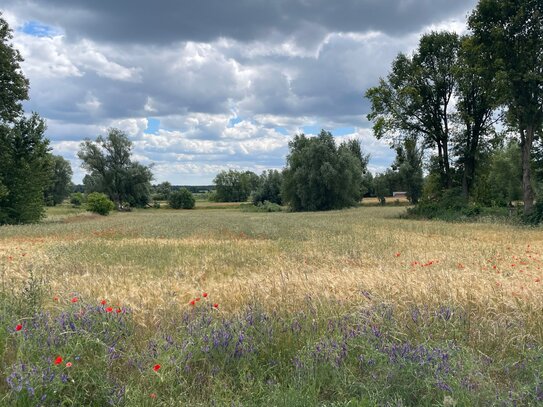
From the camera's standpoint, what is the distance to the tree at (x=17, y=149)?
33125mm

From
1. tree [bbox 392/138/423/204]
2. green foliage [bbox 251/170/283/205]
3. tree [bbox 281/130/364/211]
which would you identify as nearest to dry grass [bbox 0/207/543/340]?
tree [bbox 281/130/364/211]

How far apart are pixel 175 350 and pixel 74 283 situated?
468 centimetres

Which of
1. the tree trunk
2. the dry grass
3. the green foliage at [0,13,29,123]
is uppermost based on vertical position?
the green foliage at [0,13,29,123]

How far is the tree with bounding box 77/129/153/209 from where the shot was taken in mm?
89750

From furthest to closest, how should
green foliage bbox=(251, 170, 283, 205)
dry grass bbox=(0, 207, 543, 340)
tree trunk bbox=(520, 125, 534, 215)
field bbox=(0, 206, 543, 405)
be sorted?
green foliage bbox=(251, 170, 283, 205)
tree trunk bbox=(520, 125, 534, 215)
dry grass bbox=(0, 207, 543, 340)
field bbox=(0, 206, 543, 405)

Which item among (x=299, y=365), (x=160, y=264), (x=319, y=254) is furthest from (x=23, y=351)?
(x=319, y=254)

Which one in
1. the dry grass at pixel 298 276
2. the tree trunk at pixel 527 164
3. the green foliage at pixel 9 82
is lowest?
the dry grass at pixel 298 276

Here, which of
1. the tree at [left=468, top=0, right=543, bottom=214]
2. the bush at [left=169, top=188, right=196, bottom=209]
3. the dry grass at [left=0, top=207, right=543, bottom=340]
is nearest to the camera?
the dry grass at [left=0, top=207, right=543, bottom=340]

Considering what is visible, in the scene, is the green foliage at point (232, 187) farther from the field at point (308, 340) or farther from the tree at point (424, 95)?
the field at point (308, 340)

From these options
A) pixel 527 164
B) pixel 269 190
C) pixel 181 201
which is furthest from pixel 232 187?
pixel 527 164

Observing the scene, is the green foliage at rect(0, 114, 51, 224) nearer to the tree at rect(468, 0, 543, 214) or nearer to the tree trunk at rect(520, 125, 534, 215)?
the tree at rect(468, 0, 543, 214)

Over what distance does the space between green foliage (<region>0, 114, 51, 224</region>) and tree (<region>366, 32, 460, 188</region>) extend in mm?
30340

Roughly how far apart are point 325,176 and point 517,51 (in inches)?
1666

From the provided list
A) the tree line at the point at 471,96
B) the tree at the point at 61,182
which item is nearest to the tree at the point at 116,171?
the tree at the point at 61,182
